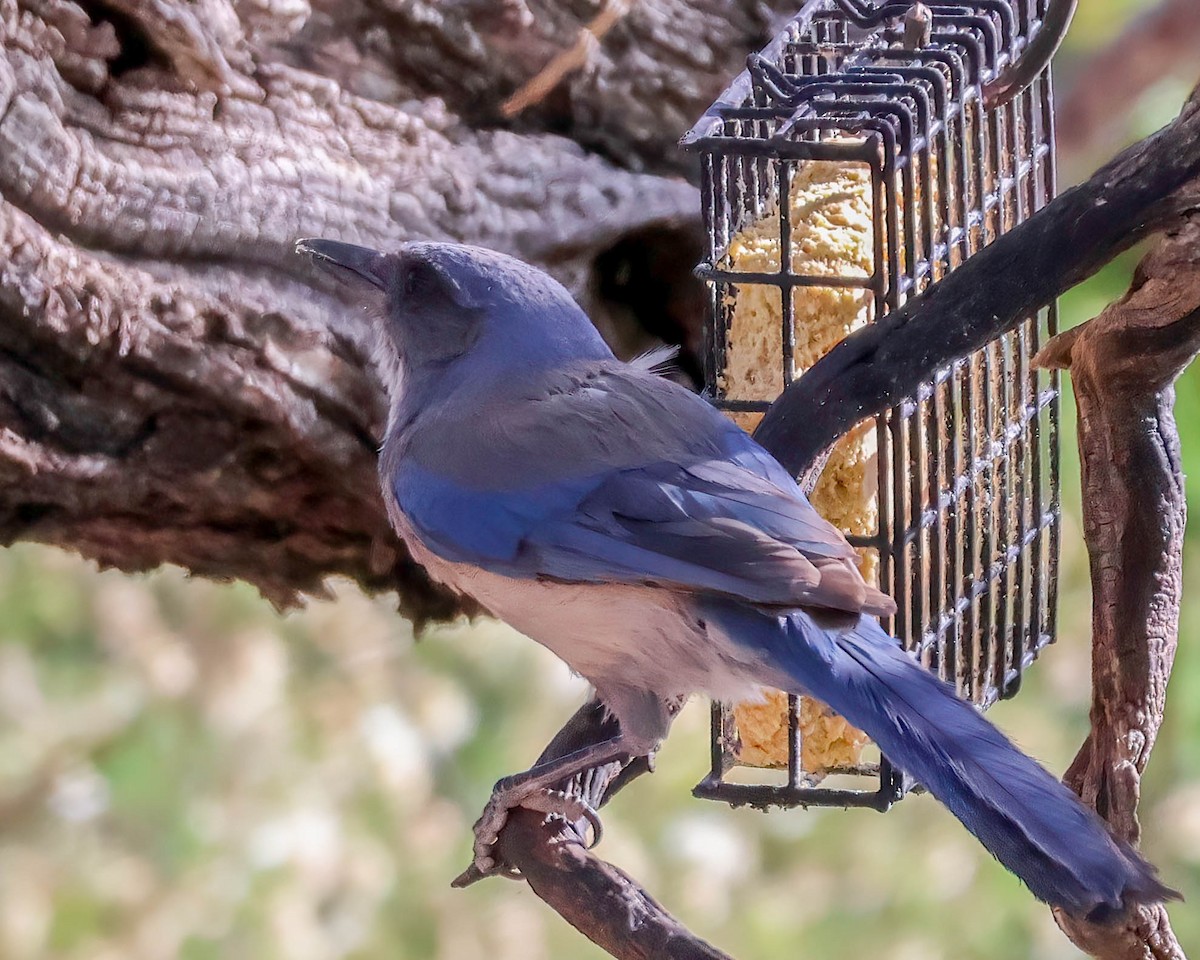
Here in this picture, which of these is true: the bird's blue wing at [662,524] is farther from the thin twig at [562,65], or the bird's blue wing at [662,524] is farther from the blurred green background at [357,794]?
the blurred green background at [357,794]

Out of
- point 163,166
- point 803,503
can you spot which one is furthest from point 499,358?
point 163,166

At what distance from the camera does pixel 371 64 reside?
3102mm

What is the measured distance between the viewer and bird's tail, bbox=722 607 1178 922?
1.53m

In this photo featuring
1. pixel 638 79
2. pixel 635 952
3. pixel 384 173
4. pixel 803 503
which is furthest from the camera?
pixel 638 79

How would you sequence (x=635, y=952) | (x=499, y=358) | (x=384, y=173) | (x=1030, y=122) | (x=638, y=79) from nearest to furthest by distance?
(x=635, y=952) < (x=499, y=358) < (x=1030, y=122) < (x=384, y=173) < (x=638, y=79)

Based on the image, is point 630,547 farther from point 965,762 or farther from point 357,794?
point 357,794

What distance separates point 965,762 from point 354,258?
51.7 inches

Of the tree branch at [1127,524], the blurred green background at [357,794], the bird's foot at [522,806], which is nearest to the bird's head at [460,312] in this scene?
the bird's foot at [522,806]

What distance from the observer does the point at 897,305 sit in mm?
2258

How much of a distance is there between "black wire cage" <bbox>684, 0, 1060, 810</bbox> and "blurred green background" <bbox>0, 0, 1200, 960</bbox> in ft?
3.53

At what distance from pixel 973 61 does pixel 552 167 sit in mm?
996

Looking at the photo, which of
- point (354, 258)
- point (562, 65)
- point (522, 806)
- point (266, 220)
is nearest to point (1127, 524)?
point (522, 806)

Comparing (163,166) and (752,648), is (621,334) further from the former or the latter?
(752,648)

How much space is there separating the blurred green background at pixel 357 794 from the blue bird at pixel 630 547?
1.60 metres
